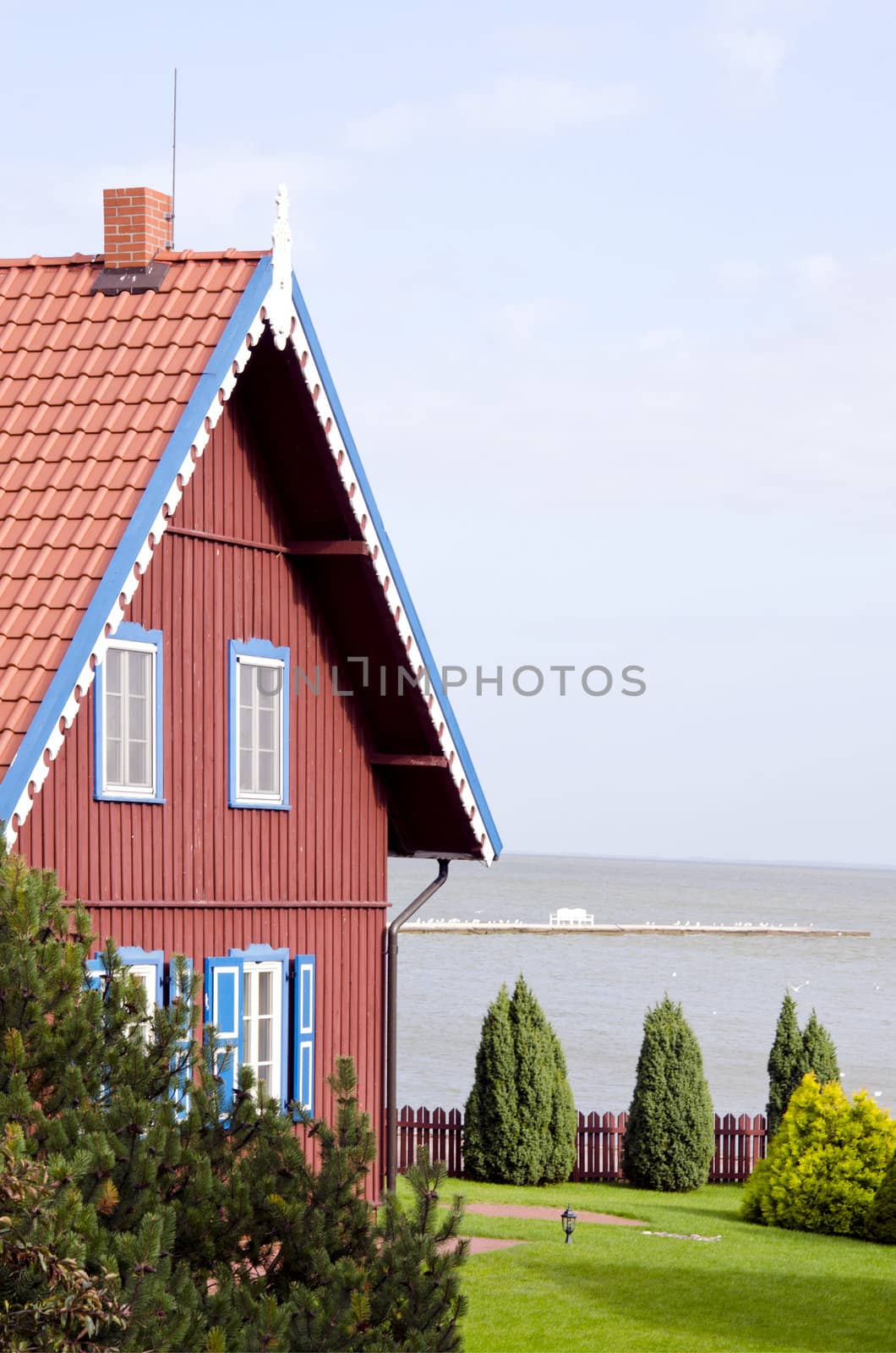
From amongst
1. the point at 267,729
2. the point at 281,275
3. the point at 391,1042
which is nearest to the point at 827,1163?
the point at 391,1042

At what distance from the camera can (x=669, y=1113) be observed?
3055cm

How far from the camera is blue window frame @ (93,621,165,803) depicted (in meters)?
15.0

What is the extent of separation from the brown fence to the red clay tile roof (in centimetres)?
1755

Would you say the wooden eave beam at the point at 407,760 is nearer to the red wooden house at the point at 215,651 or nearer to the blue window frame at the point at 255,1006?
the red wooden house at the point at 215,651

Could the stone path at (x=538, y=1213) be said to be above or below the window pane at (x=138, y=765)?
below

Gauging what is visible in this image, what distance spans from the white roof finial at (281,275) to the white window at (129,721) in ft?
9.27

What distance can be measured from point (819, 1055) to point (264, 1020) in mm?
17093

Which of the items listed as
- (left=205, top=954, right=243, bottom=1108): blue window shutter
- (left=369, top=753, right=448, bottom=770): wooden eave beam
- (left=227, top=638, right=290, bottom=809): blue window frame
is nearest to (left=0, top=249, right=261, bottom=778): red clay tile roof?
(left=227, top=638, right=290, bottom=809): blue window frame

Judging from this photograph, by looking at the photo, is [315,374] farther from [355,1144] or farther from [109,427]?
[355,1144]

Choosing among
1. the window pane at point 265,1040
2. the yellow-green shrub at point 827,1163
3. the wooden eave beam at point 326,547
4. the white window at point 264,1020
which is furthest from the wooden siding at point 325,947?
the yellow-green shrub at point 827,1163

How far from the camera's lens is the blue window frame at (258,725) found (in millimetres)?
16656

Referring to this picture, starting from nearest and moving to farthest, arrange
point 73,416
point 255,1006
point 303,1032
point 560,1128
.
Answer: point 73,416 → point 255,1006 → point 303,1032 → point 560,1128

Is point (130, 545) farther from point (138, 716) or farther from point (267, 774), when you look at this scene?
point (267, 774)

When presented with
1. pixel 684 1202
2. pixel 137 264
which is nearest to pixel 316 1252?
pixel 137 264
